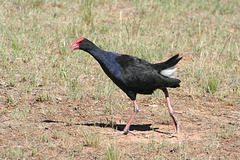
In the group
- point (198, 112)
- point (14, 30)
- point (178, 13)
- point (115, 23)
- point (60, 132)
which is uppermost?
point (178, 13)

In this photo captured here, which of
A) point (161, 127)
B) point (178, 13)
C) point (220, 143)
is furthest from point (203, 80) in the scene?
point (178, 13)

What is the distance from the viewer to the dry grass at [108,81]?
14.4 ft

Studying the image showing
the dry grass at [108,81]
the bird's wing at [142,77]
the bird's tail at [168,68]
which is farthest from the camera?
the bird's tail at [168,68]

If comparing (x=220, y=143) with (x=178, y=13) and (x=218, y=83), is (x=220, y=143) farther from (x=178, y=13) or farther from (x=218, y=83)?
(x=178, y=13)

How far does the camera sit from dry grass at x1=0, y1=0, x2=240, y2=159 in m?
4.39

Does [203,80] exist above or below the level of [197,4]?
below

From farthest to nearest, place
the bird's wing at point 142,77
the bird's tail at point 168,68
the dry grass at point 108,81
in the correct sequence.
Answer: the bird's tail at point 168,68, the bird's wing at point 142,77, the dry grass at point 108,81

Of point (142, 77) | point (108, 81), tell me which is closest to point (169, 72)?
point (142, 77)

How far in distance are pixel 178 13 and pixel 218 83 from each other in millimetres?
4178

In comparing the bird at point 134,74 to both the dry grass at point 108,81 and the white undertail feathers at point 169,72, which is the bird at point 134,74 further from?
the dry grass at point 108,81

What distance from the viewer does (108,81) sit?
21.8 feet

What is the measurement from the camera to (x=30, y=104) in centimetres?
571

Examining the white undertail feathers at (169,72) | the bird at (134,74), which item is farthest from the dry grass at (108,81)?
A: the white undertail feathers at (169,72)

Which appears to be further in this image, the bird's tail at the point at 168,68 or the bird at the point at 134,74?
the bird's tail at the point at 168,68
